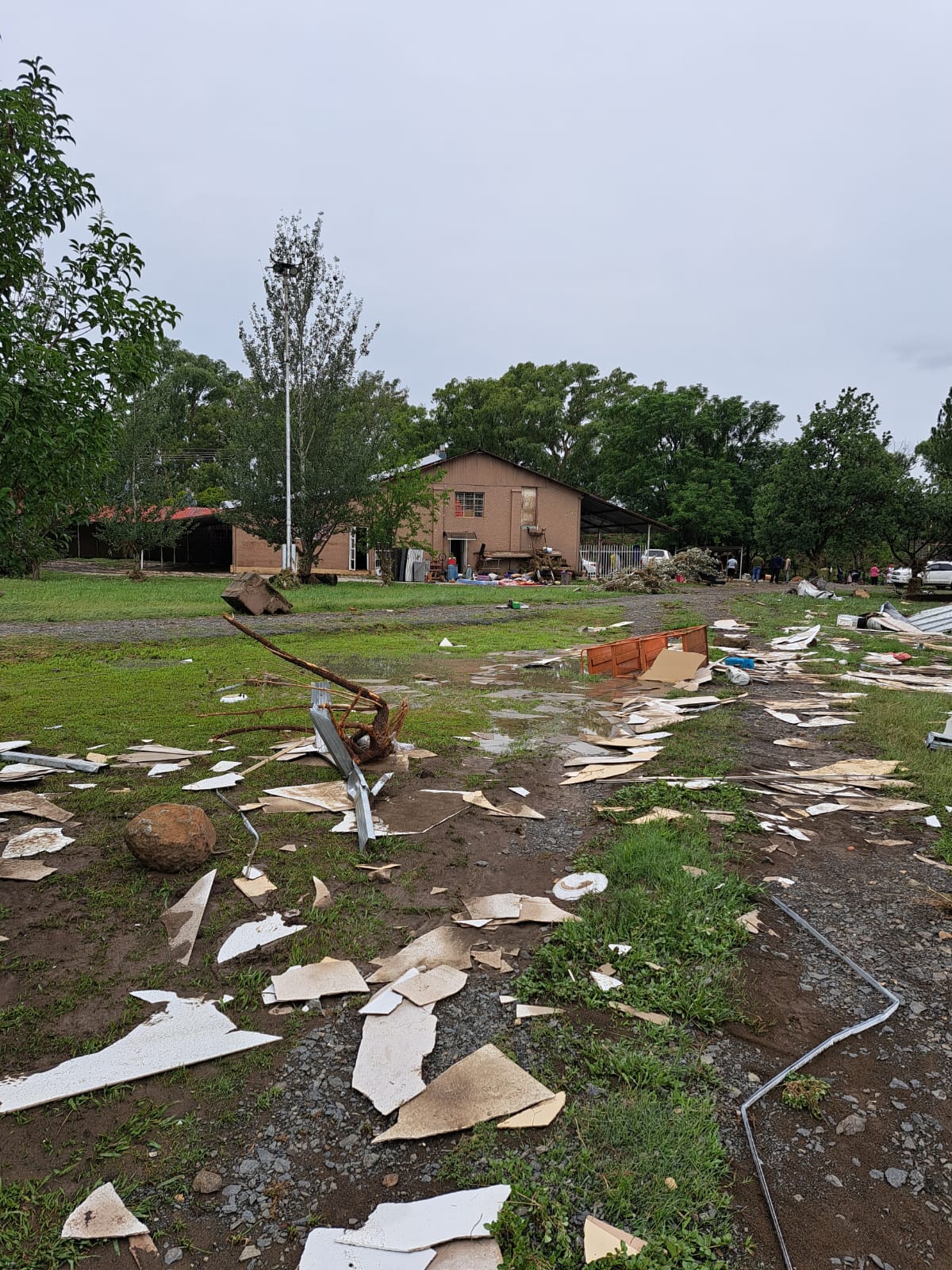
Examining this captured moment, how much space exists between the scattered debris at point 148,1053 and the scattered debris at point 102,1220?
0.40 meters

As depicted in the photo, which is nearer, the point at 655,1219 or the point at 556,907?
the point at 655,1219

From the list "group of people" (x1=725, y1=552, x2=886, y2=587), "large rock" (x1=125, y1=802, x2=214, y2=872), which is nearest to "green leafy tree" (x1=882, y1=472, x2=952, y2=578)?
"group of people" (x1=725, y1=552, x2=886, y2=587)

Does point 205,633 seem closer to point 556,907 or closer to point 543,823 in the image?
point 543,823

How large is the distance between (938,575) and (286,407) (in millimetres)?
29407

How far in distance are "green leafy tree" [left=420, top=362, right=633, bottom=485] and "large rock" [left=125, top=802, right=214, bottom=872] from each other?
54127 mm

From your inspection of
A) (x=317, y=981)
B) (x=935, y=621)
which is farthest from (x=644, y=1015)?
(x=935, y=621)

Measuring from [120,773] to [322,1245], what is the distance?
3.79m

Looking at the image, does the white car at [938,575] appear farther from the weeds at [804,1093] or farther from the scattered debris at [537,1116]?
the scattered debris at [537,1116]

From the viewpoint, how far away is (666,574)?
32.7 metres

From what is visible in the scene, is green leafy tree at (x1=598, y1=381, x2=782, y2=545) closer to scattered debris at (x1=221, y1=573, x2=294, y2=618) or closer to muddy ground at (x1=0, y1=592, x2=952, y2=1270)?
scattered debris at (x1=221, y1=573, x2=294, y2=618)

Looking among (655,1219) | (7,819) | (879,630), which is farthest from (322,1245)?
(879,630)

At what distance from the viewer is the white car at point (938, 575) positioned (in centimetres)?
3317

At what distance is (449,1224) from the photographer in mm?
1673

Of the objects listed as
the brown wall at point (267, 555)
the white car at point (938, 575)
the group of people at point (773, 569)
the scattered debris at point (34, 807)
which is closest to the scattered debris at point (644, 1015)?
the scattered debris at point (34, 807)
